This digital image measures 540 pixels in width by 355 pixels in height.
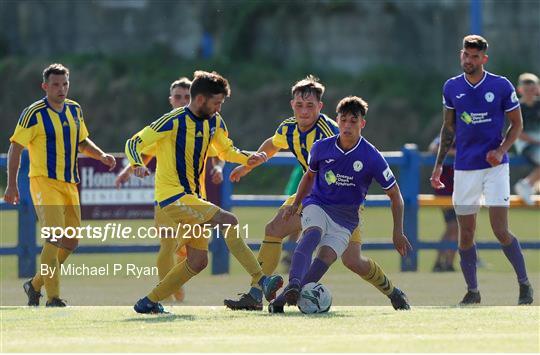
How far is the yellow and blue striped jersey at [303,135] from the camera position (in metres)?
11.6

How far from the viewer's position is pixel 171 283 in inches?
406

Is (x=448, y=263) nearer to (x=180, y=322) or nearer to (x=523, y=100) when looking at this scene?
(x=523, y=100)

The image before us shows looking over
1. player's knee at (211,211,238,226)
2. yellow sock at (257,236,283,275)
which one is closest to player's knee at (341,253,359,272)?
yellow sock at (257,236,283,275)

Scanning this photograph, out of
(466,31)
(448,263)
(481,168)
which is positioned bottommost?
(448,263)

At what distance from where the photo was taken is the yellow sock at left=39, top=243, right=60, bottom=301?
454 inches

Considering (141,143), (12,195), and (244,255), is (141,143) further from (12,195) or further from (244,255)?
(12,195)

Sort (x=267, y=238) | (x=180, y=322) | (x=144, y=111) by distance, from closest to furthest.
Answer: (x=180, y=322) → (x=267, y=238) → (x=144, y=111)

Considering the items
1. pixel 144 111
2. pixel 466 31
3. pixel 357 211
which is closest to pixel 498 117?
pixel 357 211

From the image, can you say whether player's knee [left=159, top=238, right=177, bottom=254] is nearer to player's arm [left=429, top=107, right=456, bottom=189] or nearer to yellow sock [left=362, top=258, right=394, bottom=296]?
yellow sock [left=362, top=258, right=394, bottom=296]

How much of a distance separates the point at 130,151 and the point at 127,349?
8.46 feet

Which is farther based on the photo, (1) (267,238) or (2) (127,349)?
(1) (267,238)

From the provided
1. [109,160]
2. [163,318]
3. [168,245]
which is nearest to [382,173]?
[163,318]

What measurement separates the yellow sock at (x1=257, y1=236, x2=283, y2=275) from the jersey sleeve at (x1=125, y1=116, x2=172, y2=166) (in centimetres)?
142

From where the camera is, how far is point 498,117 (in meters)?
11.9
